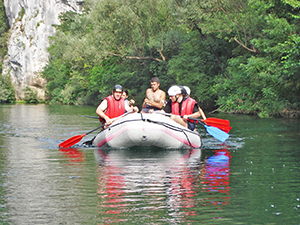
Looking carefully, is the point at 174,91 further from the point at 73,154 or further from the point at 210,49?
the point at 210,49

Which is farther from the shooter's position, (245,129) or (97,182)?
(245,129)

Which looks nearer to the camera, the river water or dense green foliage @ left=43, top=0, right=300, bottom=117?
the river water

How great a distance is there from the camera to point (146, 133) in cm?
913

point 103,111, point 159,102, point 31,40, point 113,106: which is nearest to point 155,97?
point 159,102

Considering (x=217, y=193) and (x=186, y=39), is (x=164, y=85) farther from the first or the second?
(x=217, y=193)

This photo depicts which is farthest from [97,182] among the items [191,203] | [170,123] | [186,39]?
[186,39]

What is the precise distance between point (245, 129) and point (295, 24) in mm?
6161

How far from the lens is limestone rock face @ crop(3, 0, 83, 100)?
60.2 m

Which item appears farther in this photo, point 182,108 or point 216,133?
point 216,133

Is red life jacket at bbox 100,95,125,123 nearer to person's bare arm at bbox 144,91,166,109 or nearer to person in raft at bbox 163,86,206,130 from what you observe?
person in raft at bbox 163,86,206,130

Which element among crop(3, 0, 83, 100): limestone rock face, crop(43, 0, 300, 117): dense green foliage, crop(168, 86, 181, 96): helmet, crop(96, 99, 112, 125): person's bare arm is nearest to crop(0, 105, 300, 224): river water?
crop(96, 99, 112, 125): person's bare arm

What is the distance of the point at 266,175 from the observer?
6.64 meters

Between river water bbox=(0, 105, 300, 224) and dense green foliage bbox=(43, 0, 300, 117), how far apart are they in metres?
8.87

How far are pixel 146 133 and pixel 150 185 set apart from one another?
3348mm
